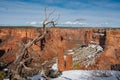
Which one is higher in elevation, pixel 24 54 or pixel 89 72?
pixel 24 54

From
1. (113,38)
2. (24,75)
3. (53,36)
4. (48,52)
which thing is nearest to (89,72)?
(24,75)

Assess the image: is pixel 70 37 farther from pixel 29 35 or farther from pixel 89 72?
pixel 89 72

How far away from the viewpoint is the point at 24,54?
1205 centimetres

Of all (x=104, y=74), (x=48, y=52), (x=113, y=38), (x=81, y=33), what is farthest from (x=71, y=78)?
(x=81, y=33)

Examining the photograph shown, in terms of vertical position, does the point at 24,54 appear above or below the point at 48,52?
above

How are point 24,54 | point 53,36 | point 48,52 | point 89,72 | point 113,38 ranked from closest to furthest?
1. point 24,54
2. point 89,72
3. point 113,38
4. point 48,52
5. point 53,36

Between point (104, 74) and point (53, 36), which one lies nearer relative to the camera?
point (104, 74)

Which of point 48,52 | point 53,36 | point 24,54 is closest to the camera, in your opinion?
point 24,54

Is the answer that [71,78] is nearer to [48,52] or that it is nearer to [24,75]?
[24,75]

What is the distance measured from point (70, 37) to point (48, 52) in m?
16.1

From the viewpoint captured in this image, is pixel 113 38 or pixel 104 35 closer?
pixel 113 38

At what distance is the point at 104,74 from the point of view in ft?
56.1

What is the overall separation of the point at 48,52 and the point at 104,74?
1817 inches

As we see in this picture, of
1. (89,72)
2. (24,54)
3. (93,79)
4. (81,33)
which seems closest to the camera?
(24,54)
